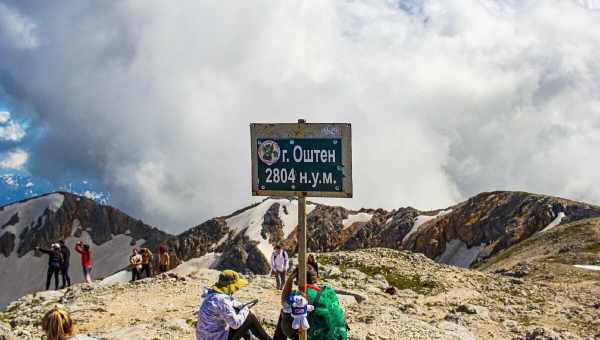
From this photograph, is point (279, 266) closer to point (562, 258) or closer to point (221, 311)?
point (221, 311)

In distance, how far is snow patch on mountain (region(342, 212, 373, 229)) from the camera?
584 feet

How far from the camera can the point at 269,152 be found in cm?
1070

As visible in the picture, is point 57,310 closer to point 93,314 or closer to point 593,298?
point 93,314

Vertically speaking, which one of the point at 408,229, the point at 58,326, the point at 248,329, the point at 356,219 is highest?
the point at 58,326

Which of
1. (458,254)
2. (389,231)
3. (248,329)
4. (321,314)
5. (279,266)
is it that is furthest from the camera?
(389,231)

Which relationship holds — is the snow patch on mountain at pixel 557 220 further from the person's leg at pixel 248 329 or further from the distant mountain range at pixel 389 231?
the person's leg at pixel 248 329

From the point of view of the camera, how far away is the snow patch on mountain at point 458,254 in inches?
4646

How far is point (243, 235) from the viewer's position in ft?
607

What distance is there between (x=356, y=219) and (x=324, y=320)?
560ft

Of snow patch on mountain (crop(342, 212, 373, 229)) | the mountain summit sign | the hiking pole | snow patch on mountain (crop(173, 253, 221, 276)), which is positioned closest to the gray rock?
the hiking pole

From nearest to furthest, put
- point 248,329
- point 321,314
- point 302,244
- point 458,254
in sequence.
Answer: point 302,244 → point 321,314 → point 248,329 → point 458,254

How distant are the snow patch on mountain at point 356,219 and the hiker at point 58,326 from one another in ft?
559

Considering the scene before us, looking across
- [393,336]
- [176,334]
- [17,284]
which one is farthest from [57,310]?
[17,284]

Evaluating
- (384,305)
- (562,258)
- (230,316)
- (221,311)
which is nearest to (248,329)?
(230,316)
